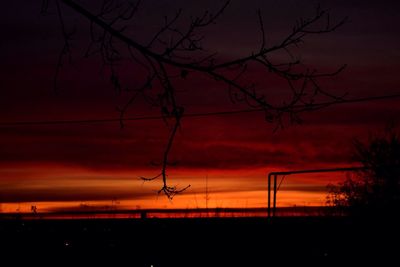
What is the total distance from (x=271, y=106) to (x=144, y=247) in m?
13.6

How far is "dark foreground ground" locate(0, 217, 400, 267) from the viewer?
15.6 m

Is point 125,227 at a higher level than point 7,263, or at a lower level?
higher

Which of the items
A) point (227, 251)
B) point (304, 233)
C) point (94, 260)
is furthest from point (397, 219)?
point (94, 260)

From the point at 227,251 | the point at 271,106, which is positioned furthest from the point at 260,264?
the point at 271,106

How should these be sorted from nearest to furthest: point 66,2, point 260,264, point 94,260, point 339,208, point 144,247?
point 66,2
point 260,264
point 94,260
point 144,247
point 339,208

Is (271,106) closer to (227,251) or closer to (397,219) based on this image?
(227,251)

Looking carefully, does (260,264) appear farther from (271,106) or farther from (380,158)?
(380,158)

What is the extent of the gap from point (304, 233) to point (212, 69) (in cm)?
1409

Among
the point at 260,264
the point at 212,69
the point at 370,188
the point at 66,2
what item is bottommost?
the point at 260,264

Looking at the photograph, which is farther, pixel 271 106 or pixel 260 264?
Result: pixel 260 264

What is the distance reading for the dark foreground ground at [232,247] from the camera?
51.3 ft

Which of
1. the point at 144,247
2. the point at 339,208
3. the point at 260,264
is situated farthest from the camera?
the point at 339,208

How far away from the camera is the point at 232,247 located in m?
18.2

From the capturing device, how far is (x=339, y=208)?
25.5 metres
